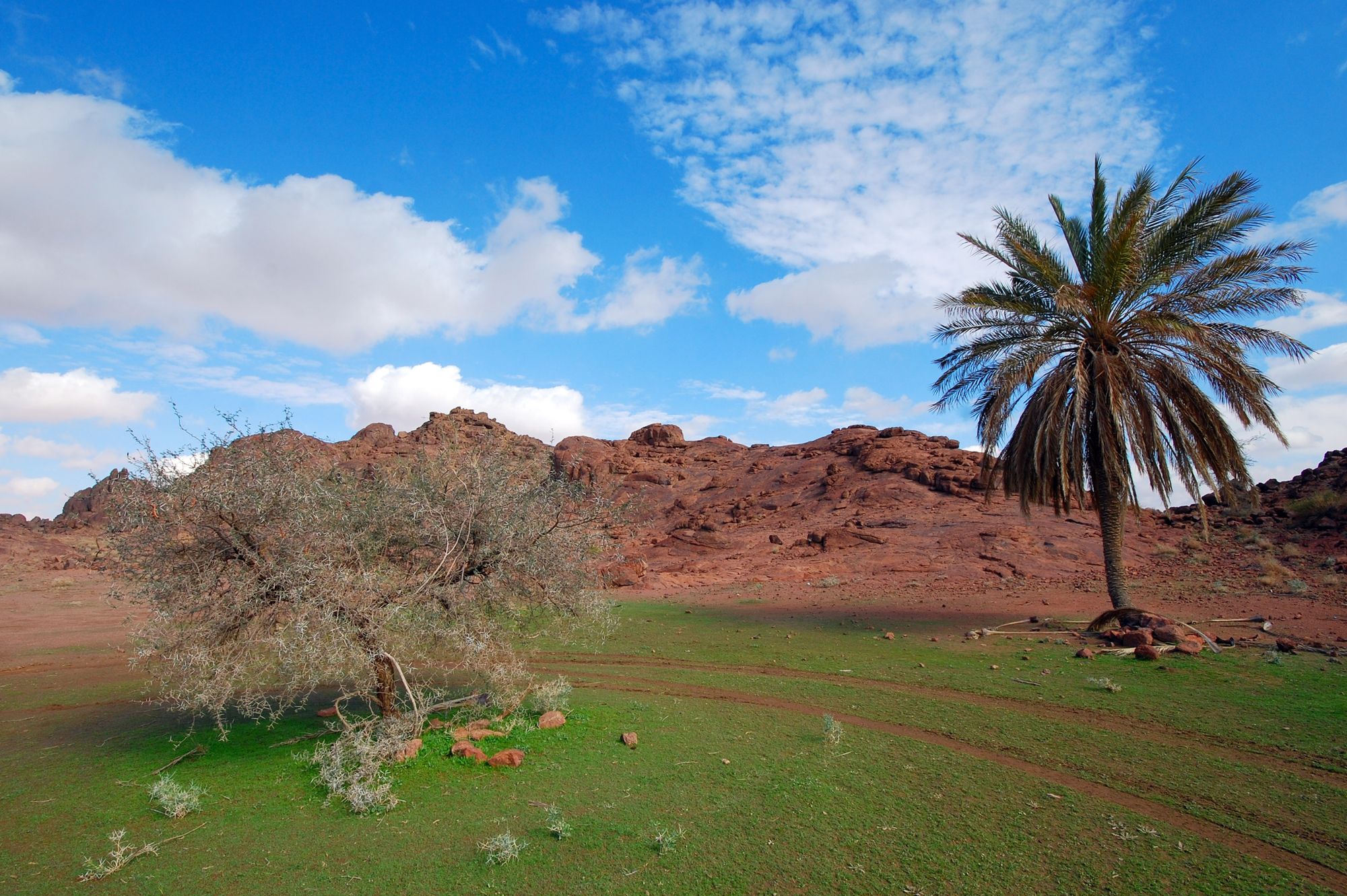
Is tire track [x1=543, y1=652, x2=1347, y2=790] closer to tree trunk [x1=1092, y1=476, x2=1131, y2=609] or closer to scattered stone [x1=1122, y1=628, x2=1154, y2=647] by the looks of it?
scattered stone [x1=1122, y1=628, x2=1154, y2=647]

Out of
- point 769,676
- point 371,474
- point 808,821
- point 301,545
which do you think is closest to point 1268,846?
point 808,821

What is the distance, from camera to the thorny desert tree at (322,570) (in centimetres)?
826

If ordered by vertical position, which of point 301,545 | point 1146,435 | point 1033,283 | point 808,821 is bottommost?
point 808,821

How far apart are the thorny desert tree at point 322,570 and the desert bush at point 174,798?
0.78m

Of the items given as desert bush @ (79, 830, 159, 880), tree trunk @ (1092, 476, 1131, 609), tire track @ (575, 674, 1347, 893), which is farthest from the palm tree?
desert bush @ (79, 830, 159, 880)

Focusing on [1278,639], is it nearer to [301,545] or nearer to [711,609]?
[711,609]

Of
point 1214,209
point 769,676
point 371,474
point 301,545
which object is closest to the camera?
point 301,545

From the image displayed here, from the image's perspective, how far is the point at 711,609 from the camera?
952 inches

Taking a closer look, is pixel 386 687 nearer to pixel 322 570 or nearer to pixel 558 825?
pixel 322 570

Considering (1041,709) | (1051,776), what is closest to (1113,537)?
(1041,709)

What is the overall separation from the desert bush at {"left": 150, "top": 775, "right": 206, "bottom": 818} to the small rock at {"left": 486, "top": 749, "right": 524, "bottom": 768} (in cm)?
310

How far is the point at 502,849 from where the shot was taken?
6371 millimetres

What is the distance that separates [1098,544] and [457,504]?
29.5 metres

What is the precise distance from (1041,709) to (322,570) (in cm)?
1006
